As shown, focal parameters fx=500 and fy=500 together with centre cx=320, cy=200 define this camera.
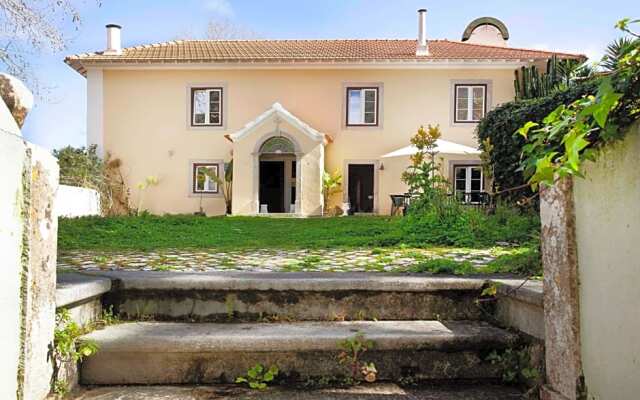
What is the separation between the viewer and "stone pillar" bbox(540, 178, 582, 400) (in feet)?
6.95

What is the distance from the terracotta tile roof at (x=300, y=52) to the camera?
59.9ft

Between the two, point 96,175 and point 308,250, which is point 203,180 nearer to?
point 96,175

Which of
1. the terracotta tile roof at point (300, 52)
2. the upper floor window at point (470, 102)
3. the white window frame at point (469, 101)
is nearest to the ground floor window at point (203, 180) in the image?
the terracotta tile roof at point (300, 52)

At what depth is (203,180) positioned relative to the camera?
62.0ft

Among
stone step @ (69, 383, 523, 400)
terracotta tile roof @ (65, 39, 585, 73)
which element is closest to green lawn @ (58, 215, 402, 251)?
stone step @ (69, 383, 523, 400)

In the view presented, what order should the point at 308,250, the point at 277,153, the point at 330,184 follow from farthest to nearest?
the point at 330,184, the point at 277,153, the point at 308,250

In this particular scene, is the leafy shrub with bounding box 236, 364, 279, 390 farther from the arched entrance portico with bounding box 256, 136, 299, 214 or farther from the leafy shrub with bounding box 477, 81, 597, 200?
the arched entrance portico with bounding box 256, 136, 299, 214

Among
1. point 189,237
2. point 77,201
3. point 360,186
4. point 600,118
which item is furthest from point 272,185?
point 600,118

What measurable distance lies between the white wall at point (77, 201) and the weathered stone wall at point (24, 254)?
11.2 metres

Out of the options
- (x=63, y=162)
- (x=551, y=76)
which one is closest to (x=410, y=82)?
(x=551, y=76)

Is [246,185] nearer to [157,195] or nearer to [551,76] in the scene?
[157,195]

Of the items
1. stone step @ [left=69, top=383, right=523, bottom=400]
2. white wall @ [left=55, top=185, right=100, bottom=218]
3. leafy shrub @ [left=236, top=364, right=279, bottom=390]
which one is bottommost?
stone step @ [left=69, top=383, right=523, bottom=400]

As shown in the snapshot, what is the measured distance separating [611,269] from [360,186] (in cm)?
1697

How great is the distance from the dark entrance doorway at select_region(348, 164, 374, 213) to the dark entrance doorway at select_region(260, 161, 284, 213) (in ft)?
9.40
